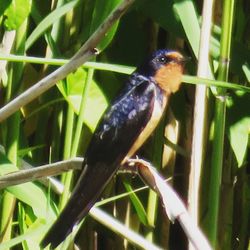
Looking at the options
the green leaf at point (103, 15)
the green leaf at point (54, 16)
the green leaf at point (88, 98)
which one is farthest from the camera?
the green leaf at point (88, 98)

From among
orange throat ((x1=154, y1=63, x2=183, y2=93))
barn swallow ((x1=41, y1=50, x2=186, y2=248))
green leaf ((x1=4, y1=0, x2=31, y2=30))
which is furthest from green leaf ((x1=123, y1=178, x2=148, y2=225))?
green leaf ((x1=4, y1=0, x2=31, y2=30))

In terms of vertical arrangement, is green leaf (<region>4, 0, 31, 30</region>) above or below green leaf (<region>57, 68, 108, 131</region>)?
above

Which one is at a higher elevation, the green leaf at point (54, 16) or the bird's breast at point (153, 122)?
the green leaf at point (54, 16)

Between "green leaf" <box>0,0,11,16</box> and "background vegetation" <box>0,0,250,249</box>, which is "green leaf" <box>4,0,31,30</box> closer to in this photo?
"green leaf" <box>0,0,11,16</box>

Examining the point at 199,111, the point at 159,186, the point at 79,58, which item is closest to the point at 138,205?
the point at 199,111

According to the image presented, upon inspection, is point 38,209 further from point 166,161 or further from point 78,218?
point 166,161

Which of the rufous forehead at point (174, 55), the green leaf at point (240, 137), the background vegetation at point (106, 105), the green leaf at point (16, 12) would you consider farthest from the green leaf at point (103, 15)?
the green leaf at point (240, 137)

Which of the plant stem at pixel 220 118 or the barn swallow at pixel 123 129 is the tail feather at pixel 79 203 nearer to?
the barn swallow at pixel 123 129
